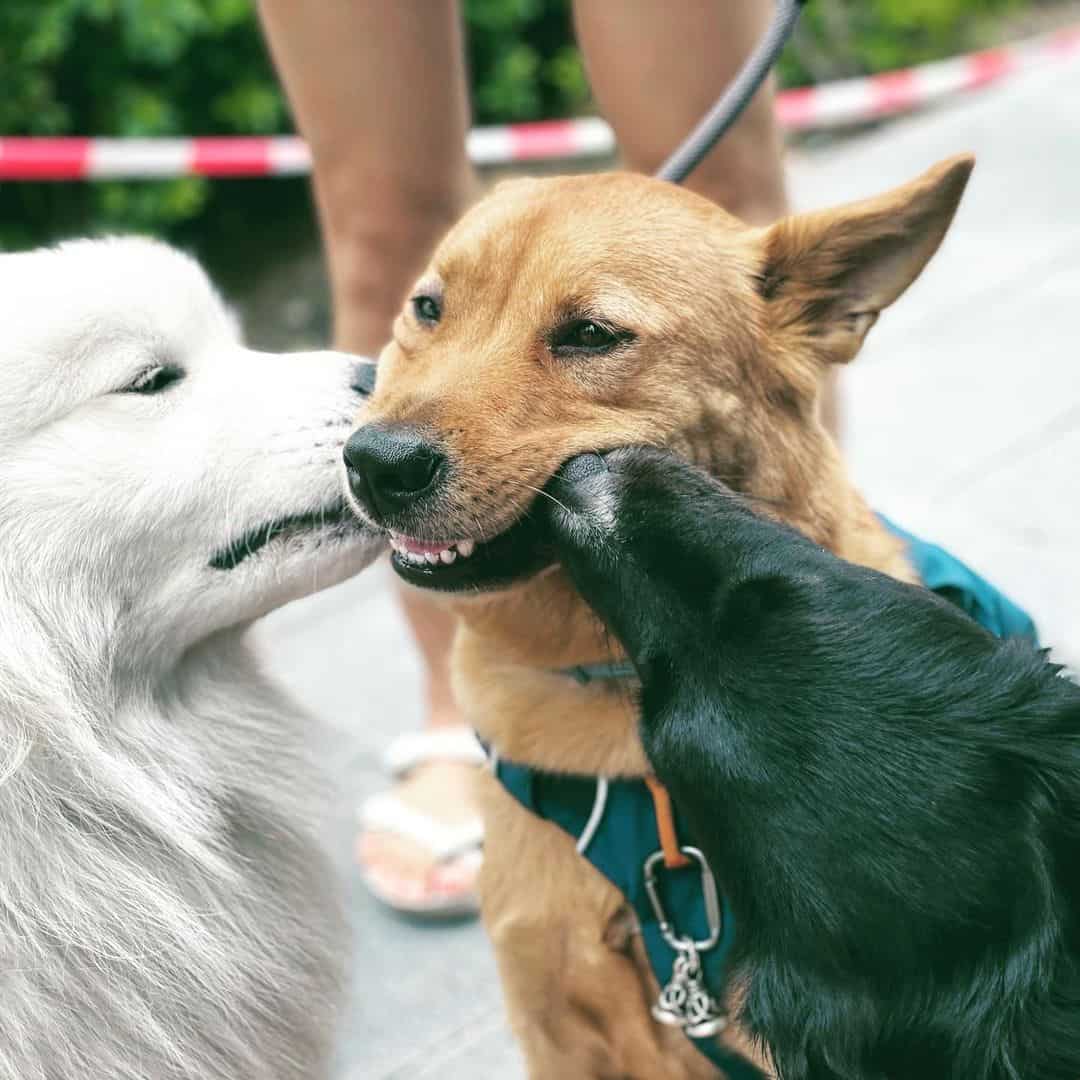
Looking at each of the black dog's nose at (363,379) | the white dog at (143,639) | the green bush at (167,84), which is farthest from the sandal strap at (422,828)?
the green bush at (167,84)

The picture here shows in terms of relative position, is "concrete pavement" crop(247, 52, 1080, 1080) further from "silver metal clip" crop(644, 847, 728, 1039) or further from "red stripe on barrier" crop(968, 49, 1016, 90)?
"red stripe on barrier" crop(968, 49, 1016, 90)

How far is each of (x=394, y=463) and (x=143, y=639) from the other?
0.45 m

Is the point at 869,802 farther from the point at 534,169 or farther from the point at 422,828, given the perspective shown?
the point at 534,169

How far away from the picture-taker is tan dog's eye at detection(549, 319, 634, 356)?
170cm

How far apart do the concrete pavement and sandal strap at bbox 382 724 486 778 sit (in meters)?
0.14

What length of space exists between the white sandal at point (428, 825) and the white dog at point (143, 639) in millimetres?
622

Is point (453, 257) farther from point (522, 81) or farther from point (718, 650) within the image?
point (522, 81)

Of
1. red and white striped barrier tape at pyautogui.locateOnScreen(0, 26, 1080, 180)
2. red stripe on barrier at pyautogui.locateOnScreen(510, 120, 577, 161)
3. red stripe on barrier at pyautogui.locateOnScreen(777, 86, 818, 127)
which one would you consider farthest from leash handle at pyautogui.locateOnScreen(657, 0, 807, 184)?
red stripe on barrier at pyautogui.locateOnScreen(777, 86, 818, 127)

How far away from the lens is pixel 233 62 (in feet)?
17.8

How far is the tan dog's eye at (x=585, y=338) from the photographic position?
1.70 metres

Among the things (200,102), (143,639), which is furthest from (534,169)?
(143,639)

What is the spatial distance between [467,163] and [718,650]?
147 centimetres

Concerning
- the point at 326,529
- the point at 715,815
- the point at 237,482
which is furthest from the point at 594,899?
the point at 237,482

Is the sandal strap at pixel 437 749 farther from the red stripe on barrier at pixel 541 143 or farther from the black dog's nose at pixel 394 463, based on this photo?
the red stripe on barrier at pixel 541 143
